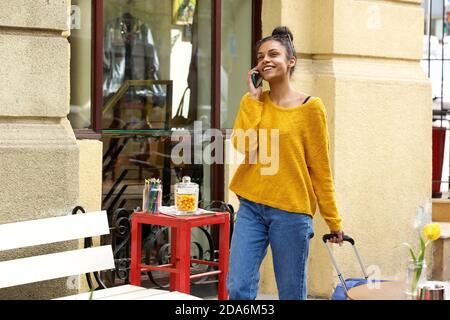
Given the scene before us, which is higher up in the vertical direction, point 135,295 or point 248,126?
point 248,126

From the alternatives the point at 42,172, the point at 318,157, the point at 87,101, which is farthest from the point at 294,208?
the point at 87,101

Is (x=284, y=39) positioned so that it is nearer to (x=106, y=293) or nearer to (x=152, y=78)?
(x=106, y=293)

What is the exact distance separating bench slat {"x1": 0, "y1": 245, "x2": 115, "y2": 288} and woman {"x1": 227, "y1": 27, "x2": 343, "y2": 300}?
1010mm

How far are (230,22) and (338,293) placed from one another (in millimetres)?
3213

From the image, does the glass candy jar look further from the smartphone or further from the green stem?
the green stem

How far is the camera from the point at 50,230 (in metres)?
5.93

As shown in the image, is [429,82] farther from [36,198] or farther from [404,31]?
[36,198]

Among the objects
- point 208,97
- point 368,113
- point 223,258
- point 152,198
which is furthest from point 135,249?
point 368,113

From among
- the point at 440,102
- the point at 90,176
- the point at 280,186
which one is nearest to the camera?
the point at 280,186

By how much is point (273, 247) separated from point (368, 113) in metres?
3.24

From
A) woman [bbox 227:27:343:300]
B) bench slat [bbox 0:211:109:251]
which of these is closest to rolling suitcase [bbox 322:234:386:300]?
woman [bbox 227:27:343:300]

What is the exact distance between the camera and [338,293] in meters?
5.79

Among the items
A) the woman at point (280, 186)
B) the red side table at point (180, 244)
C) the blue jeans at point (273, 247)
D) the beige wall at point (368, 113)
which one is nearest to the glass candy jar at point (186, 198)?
the red side table at point (180, 244)

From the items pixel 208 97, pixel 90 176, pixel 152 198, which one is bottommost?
pixel 152 198
